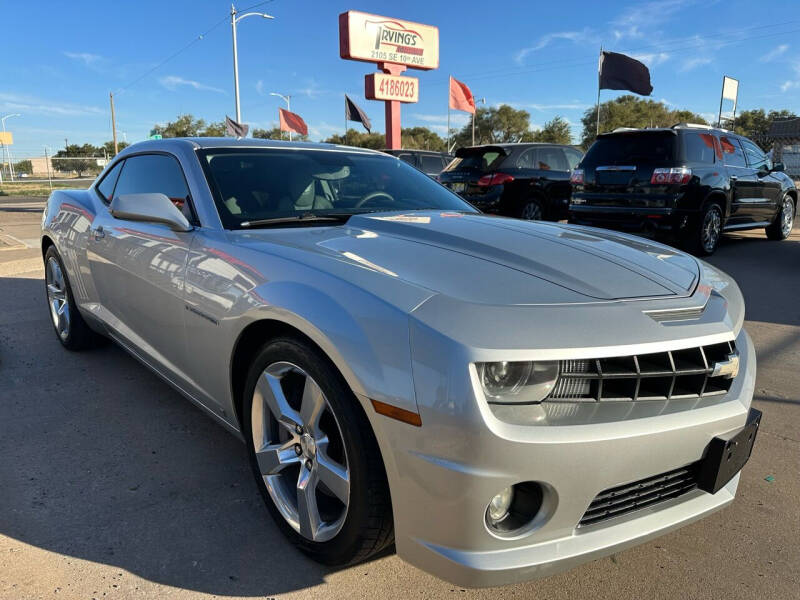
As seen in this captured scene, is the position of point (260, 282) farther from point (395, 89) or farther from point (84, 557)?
point (395, 89)

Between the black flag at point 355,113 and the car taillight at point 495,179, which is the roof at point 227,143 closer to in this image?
the car taillight at point 495,179

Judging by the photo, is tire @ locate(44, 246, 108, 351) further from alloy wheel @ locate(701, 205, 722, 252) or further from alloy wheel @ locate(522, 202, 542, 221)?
alloy wheel @ locate(522, 202, 542, 221)

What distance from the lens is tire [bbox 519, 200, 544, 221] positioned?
33.2 ft

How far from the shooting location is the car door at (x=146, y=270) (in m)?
2.62

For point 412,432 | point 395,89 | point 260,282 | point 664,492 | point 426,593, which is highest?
point 395,89

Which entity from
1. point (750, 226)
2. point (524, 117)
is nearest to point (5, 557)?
point (750, 226)

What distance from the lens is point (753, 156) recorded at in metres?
8.90

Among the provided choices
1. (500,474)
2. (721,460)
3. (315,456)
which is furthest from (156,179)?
(721,460)

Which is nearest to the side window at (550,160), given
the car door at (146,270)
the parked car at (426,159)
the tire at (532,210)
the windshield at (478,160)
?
the tire at (532,210)

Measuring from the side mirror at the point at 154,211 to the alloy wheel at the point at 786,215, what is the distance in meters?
10.1

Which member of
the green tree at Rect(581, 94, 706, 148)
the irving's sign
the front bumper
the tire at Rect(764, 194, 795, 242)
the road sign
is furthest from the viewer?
the green tree at Rect(581, 94, 706, 148)

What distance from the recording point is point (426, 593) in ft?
6.30

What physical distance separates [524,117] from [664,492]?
2517 inches

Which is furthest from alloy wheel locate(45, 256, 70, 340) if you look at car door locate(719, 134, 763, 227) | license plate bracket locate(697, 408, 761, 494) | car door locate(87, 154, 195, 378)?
car door locate(719, 134, 763, 227)
